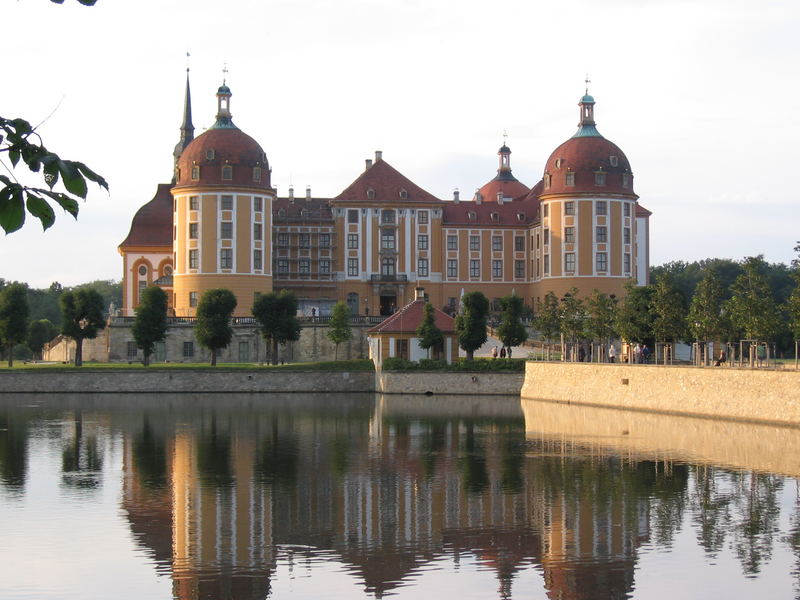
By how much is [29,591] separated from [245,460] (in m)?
16.4

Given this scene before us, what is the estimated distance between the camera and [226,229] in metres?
83.0

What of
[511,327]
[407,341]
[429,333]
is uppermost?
[511,327]

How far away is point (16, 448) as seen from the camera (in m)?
37.8

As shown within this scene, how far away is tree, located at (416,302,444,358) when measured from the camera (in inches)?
2598

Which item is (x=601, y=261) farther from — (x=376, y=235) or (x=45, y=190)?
(x=45, y=190)

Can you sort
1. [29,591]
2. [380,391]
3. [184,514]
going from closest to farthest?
[29,591], [184,514], [380,391]

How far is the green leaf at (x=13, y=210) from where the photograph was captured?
6.17 metres

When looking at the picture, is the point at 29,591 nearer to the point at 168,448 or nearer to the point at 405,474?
the point at 405,474

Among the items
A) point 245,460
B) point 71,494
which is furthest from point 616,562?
point 245,460

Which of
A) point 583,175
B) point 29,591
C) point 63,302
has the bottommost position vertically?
point 29,591

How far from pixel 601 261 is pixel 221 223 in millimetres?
27359

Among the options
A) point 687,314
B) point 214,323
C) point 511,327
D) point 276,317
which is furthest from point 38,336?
point 687,314

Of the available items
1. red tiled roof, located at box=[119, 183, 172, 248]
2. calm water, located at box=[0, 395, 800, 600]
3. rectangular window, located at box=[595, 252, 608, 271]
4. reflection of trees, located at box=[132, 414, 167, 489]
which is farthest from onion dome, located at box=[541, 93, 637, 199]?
reflection of trees, located at box=[132, 414, 167, 489]

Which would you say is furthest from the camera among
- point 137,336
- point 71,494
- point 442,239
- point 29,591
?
point 442,239
